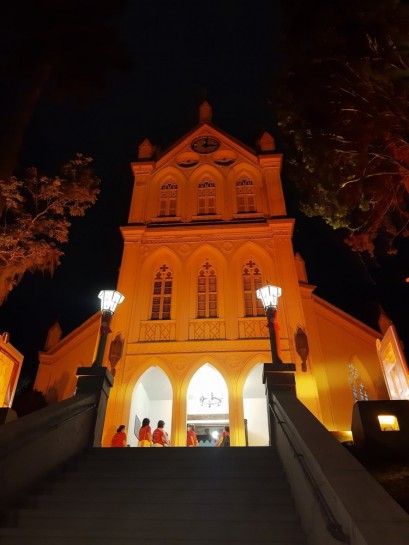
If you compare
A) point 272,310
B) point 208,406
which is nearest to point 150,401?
point 208,406

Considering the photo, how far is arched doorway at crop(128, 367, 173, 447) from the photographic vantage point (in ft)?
52.9

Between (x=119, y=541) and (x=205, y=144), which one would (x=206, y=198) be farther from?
(x=119, y=541)

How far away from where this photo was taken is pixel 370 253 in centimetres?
1251

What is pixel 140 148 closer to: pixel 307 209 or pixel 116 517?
pixel 307 209

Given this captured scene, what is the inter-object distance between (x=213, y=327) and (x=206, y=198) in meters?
7.56

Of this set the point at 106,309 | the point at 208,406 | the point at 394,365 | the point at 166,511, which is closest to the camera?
the point at 166,511

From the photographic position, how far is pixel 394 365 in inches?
574

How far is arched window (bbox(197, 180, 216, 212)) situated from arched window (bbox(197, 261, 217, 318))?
11.1ft

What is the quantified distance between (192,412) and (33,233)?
940cm

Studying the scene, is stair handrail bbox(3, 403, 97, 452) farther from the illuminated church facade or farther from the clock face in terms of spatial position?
the clock face

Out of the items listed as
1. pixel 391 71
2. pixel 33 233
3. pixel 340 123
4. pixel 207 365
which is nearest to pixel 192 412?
pixel 207 365

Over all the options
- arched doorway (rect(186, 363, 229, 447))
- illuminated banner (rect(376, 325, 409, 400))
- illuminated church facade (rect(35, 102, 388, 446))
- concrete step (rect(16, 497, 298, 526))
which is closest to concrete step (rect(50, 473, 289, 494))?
concrete step (rect(16, 497, 298, 526))

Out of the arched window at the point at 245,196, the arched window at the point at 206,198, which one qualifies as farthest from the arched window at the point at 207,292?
the arched window at the point at 245,196

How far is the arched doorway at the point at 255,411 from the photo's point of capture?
54.8 feet
